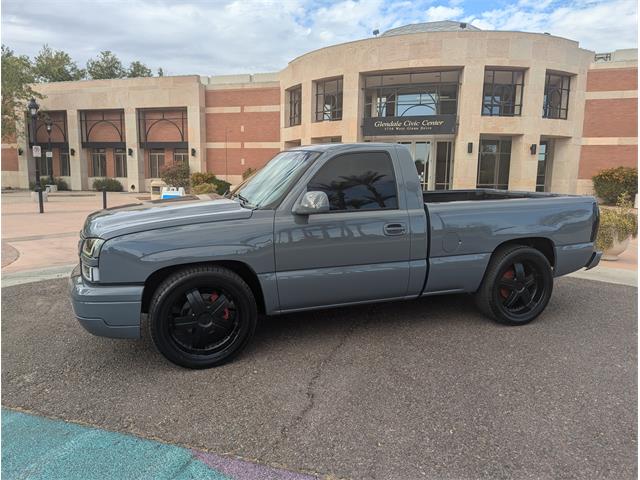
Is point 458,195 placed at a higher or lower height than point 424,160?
lower

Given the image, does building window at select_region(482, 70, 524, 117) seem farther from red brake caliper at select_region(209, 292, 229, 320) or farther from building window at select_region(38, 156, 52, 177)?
building window at select_region(38, 156, 52, 177)

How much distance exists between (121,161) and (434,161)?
25.0m

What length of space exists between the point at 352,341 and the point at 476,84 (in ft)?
73.6

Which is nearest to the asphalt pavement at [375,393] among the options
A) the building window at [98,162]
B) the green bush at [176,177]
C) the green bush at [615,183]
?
the green bush at [615,183]

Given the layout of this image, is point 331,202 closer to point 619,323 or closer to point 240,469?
point 240,469

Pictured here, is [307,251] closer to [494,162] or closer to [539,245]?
[539,245]

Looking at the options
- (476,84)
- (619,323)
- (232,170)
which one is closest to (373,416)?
(619,323)

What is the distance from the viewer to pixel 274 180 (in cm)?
429

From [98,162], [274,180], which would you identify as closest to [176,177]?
[98,162]

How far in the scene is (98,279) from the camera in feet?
11.4

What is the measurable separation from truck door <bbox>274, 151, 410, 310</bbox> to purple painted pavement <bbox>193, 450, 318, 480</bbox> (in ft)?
5.01

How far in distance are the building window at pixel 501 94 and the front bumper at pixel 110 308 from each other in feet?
80.9

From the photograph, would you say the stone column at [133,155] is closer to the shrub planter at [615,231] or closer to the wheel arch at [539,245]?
the shrub planter at [615,231]

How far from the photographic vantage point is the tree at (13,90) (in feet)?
103
